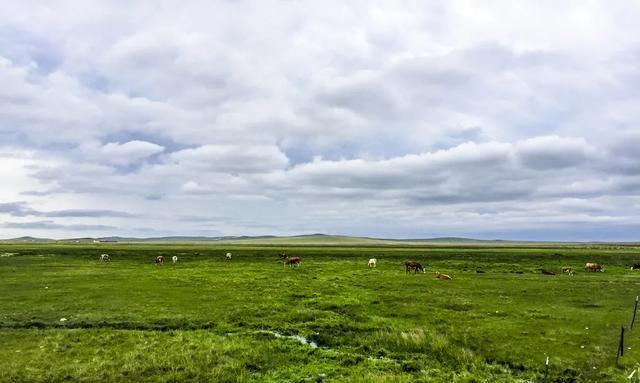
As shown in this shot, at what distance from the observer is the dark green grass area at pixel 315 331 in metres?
19.7

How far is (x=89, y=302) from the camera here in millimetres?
34625

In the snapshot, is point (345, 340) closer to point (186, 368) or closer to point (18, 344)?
point (186, 368)

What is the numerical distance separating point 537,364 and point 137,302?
30.1 meters

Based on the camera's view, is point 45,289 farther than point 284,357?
Yes

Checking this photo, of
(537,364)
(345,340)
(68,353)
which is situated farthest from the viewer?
(345,340)

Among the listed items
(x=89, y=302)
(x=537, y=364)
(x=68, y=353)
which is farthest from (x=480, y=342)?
(x=89, y=302)

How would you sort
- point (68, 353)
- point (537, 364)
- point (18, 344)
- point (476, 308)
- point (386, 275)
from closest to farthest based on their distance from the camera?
1. point (537, 364)
2. point (68, 353)
3. point (18, 344)
4. point (476, 308)
5. point (386, 275)

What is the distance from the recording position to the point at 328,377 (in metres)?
19.1

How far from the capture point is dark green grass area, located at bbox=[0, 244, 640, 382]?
776 inches

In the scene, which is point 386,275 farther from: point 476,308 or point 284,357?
point 284,357

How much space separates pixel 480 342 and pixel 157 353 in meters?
18.1

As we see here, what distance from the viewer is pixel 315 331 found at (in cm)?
2712

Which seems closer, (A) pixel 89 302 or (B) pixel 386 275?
(A) pixel 89 302

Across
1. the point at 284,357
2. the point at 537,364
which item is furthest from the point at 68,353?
the point at 537,364
